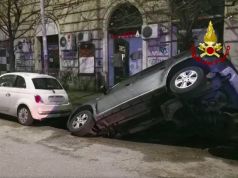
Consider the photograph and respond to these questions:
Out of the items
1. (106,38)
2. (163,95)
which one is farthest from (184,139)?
(106,38)

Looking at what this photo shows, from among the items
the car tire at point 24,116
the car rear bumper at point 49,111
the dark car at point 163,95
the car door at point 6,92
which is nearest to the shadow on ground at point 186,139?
the dark car at point 163,95

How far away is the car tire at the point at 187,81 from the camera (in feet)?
24.9

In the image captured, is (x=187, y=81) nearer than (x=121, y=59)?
Yes

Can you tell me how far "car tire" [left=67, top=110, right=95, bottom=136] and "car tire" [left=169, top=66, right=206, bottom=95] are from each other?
2214 millimetres

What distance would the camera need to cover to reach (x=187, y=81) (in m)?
7.76

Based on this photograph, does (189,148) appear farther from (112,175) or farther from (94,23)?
(94,23)

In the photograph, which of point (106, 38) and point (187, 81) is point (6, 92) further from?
point (106, 38)

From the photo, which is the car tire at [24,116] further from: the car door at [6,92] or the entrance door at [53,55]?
the entrance door at [53,55]

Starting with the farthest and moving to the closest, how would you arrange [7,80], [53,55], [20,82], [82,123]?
[53,55]
[7,80]
[20,82]
[82,123]

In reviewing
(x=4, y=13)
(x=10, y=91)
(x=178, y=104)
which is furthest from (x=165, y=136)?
(x=4, y=13)

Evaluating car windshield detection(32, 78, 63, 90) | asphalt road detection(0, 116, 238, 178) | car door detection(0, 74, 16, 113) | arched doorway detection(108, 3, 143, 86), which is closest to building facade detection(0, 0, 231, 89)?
arched doorway detection(108, 3, 143, 86)

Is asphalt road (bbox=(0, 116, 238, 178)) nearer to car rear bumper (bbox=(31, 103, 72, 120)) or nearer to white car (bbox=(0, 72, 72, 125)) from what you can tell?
car rear bumper (bbox=(31, 103, 72, 120))

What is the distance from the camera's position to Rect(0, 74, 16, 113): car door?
11656 millimetres

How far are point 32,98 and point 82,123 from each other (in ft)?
6.83
